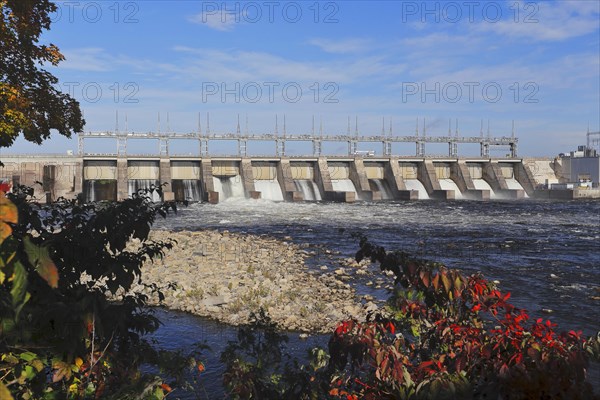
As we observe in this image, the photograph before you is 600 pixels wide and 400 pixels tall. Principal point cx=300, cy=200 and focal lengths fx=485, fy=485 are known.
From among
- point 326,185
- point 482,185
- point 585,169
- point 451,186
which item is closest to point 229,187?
point 326,185

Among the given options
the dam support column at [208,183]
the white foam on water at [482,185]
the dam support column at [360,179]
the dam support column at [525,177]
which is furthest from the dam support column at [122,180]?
the dam support column at [525,177]

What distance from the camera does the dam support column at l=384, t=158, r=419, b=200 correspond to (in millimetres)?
57250

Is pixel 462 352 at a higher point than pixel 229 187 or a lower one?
lower

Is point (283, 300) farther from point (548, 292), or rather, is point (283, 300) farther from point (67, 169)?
point (67, 169)

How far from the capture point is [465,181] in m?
63.2

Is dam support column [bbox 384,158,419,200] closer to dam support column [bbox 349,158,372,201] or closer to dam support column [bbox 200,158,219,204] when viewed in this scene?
dam support column [bbox 349,158,372,201]

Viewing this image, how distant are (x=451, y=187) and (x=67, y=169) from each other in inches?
1813

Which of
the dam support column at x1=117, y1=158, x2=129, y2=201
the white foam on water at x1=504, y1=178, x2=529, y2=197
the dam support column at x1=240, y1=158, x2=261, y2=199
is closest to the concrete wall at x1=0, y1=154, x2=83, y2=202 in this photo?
the dam support column at x1=117, y1=158, x2=129, y2=201

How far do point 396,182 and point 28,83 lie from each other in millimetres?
53341

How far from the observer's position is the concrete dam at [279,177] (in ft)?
164

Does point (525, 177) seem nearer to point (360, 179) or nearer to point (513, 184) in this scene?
point (513, 184)

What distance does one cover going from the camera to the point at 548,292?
1520 cm

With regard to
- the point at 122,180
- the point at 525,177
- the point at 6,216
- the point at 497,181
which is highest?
the point at 525,177

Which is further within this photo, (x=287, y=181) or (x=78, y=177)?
(x=287, y=181)
